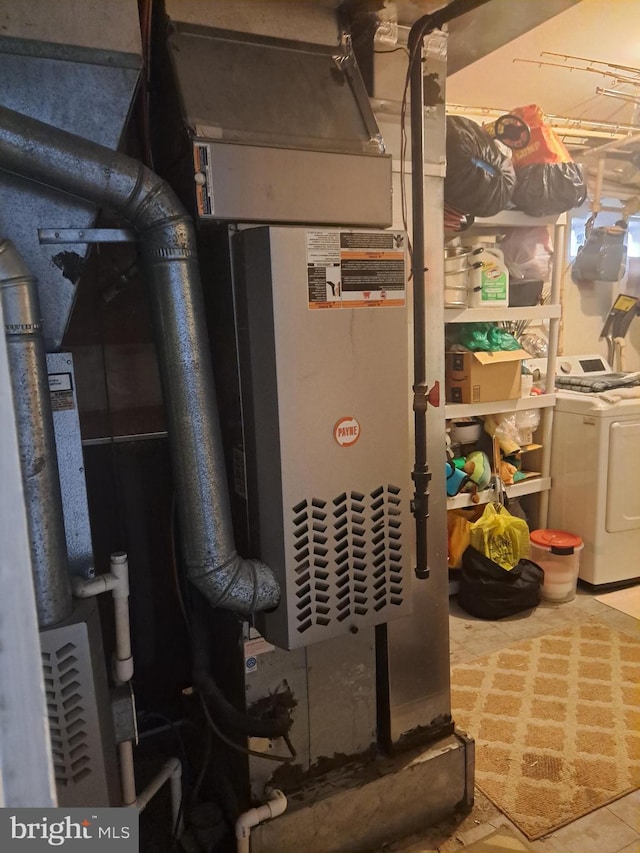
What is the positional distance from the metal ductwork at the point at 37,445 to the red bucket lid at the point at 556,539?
2597 millimetres

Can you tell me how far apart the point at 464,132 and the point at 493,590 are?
2.10 meters

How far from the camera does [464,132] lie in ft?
8.21

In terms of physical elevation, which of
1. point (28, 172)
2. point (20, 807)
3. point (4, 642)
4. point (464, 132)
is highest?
point (464, 132)

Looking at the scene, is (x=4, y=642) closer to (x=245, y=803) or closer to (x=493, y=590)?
(x=245, y=803)

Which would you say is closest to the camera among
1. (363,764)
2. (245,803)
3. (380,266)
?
(380,266)

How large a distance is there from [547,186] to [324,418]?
218cm

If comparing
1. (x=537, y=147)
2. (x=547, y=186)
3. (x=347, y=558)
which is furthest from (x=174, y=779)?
(x=537, y=147)

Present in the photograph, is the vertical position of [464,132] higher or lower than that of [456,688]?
higher

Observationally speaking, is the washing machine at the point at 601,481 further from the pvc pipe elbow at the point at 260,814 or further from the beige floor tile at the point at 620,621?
the pvc pipe elbow at the point at 260,814

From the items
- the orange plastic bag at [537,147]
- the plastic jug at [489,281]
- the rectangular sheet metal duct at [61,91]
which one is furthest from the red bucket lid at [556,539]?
the rectangular sheet metal duct at [61,91]

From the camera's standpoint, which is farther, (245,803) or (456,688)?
(456,688)

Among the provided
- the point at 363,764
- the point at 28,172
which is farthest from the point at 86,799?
the point at 28,172

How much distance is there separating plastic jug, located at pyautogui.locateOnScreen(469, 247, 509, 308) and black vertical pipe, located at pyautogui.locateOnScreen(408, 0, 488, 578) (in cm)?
140

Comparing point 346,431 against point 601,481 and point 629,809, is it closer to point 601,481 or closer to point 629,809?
point 629,809
